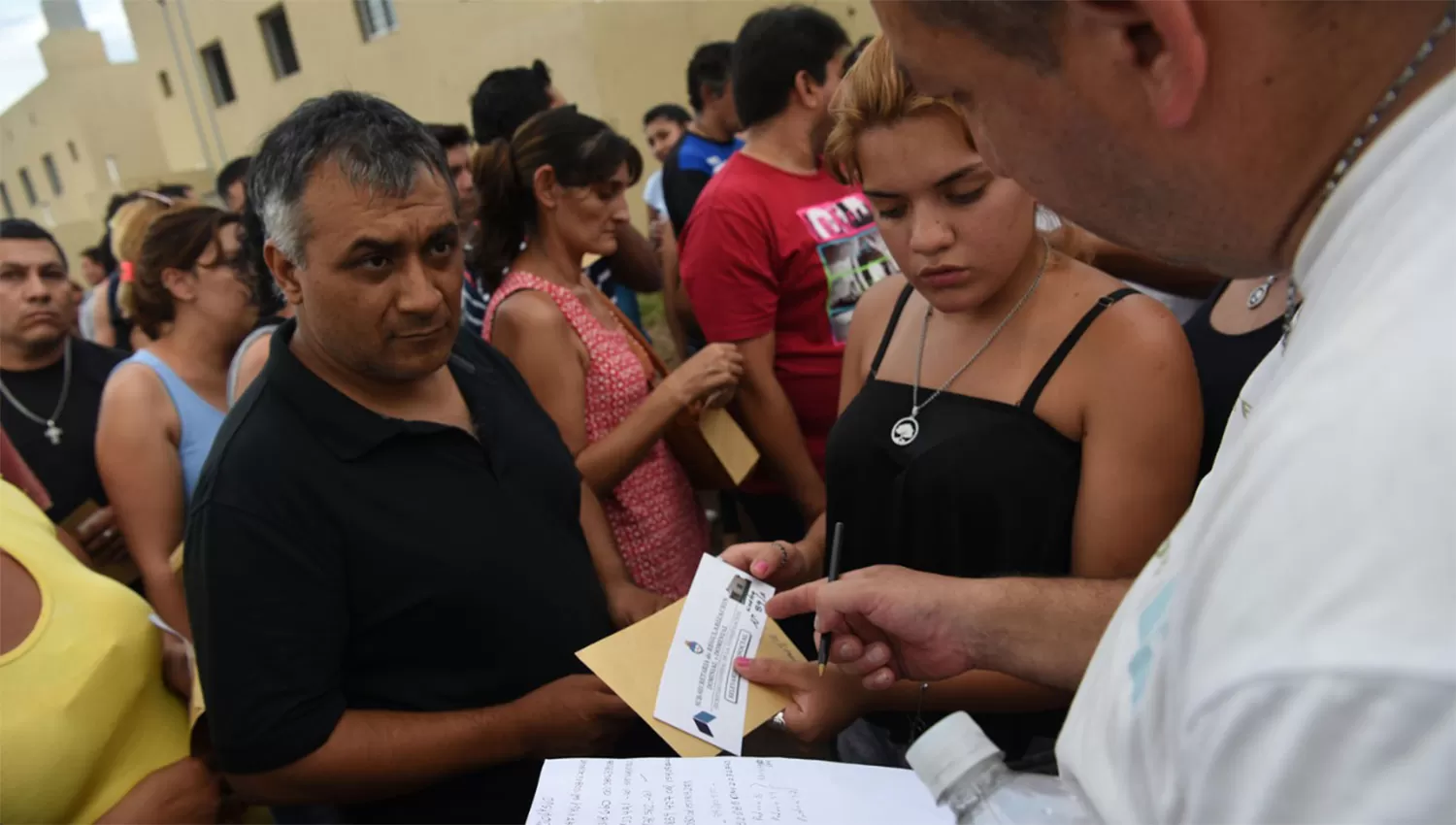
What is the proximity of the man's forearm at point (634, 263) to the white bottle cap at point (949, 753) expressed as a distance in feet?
9.86

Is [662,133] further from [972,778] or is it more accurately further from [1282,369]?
Result: [1282,369]

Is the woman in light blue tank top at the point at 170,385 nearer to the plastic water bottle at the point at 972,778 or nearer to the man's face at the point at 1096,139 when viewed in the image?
the plastic water bottle at the point at 972,778

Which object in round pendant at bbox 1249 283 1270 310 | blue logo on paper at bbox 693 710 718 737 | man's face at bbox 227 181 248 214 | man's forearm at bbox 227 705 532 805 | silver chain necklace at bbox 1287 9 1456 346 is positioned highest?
man's face at bbox 227 181 248 214

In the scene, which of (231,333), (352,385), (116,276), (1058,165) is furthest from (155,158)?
(1058,165)

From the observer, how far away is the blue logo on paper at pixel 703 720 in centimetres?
121

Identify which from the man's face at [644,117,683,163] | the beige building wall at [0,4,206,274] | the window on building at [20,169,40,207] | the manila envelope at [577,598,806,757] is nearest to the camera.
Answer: the manila envelope at [577,598,806,757]

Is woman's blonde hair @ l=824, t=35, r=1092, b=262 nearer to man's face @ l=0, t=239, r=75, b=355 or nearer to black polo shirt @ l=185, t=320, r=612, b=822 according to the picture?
black polo shirt @ l=185, t=320, r=612, b=822

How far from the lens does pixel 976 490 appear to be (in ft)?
4.51

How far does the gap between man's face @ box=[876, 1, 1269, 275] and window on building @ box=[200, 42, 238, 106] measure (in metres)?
18.5

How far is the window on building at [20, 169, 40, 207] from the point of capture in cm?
2338

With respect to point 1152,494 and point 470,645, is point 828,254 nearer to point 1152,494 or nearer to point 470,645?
point 1152,494

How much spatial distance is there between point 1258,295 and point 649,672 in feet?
4.83

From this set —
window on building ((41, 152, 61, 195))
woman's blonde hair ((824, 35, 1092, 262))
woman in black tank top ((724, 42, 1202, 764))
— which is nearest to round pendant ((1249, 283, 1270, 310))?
woman in black tank top ((724, 42, 1202, 764))

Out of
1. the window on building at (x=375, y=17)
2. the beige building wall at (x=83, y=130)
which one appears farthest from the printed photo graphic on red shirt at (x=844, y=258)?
the beige building wall at (x=83, y=130)
